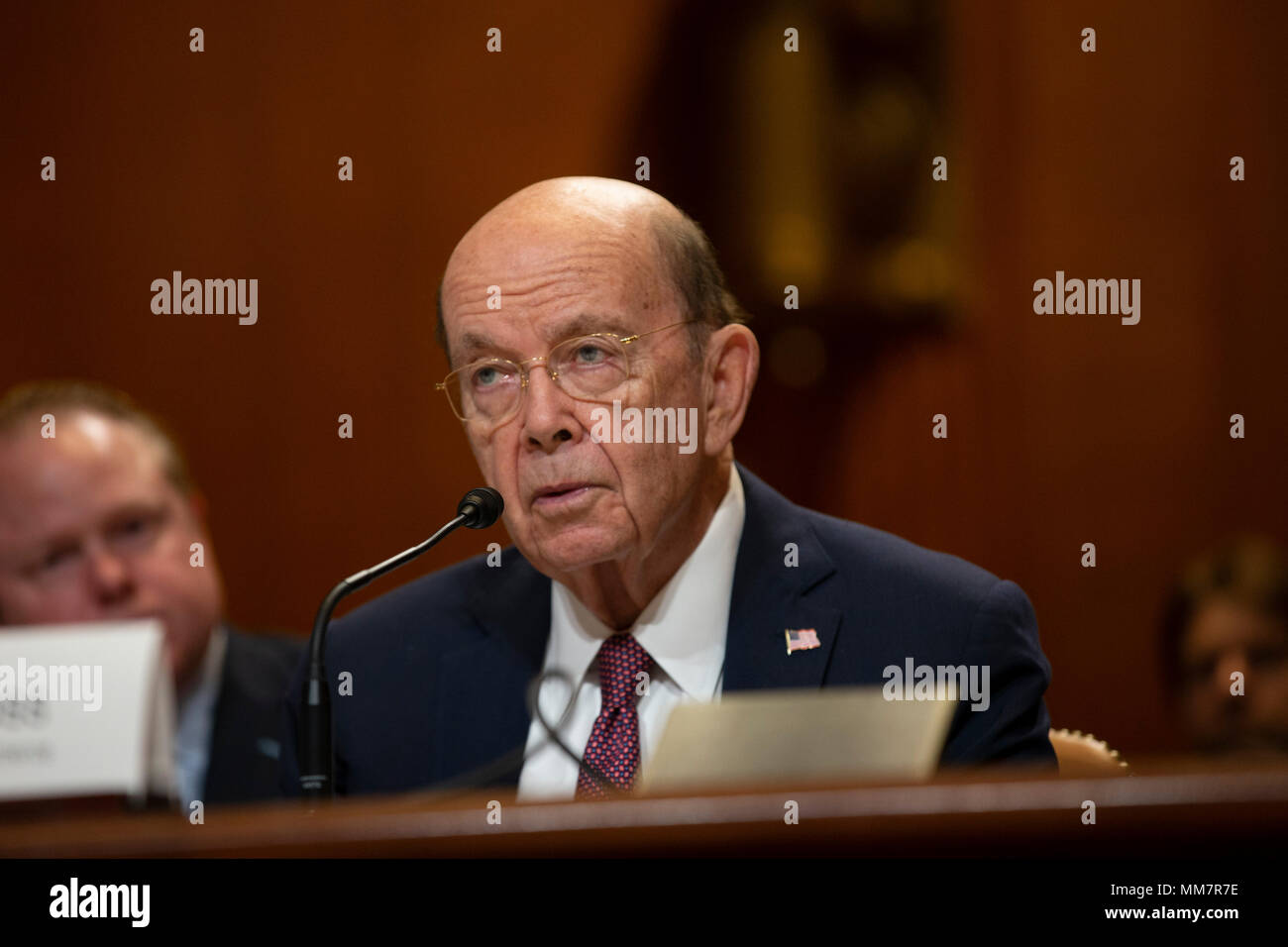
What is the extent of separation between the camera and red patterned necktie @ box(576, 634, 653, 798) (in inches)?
75.8

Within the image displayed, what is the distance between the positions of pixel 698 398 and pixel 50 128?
2415mm

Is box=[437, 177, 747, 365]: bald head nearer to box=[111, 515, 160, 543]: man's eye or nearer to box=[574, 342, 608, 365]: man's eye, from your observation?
box=[574, 342, 608, 365]: man's eye

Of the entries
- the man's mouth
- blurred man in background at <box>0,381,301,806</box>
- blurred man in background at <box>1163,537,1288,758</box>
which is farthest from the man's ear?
blurred man in background at <box>0,381,301,806</box>

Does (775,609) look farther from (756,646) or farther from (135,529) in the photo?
(135,529)

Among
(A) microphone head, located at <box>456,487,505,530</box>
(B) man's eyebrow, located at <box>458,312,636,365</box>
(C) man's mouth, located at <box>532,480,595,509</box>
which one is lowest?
(A) microphone head, located at <box>456,487,505,530</box>

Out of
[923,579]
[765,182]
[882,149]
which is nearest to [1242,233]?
[882,149]

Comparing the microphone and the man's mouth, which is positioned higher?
the man's mouth

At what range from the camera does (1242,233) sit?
377 cm

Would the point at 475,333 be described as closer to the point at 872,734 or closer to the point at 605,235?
the point at 605,235

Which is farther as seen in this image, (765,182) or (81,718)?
(765,182)

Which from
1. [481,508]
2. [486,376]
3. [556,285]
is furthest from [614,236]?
[481,508]

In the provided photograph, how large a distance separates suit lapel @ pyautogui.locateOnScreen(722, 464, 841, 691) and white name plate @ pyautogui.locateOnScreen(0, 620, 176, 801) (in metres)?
0.76

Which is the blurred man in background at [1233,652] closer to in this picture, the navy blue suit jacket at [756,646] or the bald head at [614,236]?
the navy blue suit jacket at [756,646]

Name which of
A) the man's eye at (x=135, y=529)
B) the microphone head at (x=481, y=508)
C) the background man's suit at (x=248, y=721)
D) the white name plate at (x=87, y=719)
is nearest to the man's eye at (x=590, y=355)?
the microphone head at (x=481, y=508)
